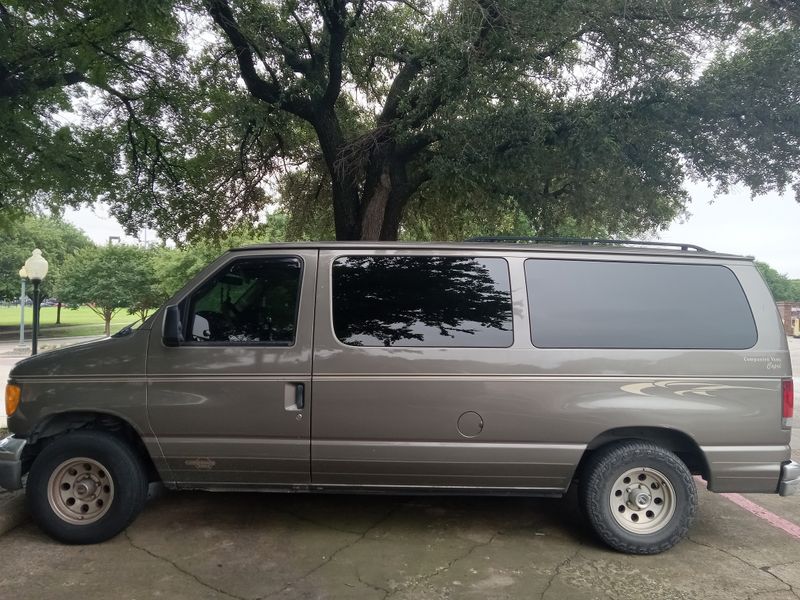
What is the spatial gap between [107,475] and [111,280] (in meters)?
38.8

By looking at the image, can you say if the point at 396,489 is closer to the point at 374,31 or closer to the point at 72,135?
the point at 374,31

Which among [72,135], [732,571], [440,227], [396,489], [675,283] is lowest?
[732,571]

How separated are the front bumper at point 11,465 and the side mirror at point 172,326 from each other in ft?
4.04

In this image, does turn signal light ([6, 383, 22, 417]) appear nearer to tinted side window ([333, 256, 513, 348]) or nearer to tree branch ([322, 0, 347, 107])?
tinted side window ([333, 256, 513, 348])

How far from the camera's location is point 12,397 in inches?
157

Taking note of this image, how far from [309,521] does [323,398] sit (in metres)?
1.13

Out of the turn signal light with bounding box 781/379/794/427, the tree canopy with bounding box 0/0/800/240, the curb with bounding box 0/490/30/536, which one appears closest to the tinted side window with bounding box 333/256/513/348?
the turn signal light with bounding box 781/379/794/427

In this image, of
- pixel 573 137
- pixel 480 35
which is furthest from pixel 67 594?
pixel 480 35

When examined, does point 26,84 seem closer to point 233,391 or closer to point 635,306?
point 233,391

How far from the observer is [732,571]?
3701 mm

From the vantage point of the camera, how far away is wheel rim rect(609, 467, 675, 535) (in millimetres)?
3926

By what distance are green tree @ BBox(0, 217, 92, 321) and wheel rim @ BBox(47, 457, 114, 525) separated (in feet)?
130

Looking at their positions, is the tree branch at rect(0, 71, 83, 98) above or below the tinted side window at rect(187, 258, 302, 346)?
Answer: above

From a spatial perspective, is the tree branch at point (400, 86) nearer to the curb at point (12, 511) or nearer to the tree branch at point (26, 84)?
the tree branch at point (26, 84)
